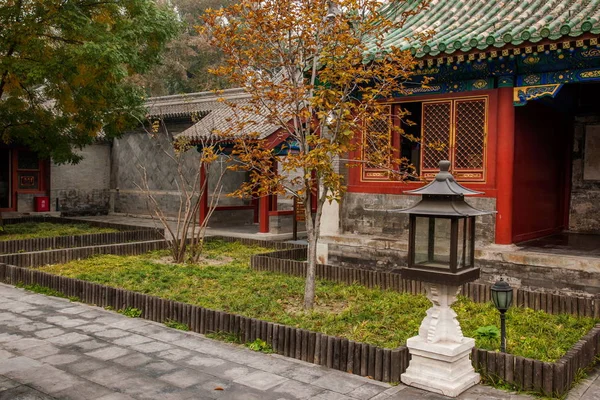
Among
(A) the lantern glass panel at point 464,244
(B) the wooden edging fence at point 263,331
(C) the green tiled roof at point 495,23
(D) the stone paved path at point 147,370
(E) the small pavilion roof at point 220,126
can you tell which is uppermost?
(C) the green tiled roof at point 495,23

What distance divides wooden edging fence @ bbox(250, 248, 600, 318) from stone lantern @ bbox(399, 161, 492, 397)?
7.04ft

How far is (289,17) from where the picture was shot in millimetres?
6996

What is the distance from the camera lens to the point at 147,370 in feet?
17.3

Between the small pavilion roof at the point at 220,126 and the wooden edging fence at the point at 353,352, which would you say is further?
the small pavilion roof at the point at 220,126

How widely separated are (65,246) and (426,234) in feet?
32.7

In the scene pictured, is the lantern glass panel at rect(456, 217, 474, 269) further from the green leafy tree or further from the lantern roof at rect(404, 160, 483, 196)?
the green leafy tree

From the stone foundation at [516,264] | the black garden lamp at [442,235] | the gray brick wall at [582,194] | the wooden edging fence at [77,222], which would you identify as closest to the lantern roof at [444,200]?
the black garden lamp at [442,235]

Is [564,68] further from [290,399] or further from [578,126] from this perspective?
[290,399]

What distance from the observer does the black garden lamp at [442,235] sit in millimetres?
5230

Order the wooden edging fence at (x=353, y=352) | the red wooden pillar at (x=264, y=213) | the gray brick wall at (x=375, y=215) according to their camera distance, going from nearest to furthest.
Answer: the wooden edging fence at (x=353, y=352) < the gray brick wall at (x=375, y=215) < the red wooden pillar at (x=264, y=213)

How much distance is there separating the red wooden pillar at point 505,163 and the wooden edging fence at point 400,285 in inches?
45.7

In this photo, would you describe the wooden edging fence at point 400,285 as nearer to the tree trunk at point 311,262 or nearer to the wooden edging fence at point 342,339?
the wooden edging fence at point 342,339

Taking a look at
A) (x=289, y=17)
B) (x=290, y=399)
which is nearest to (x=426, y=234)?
(x=290, y=399)

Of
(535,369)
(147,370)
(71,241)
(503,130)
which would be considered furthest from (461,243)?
(71,241)
